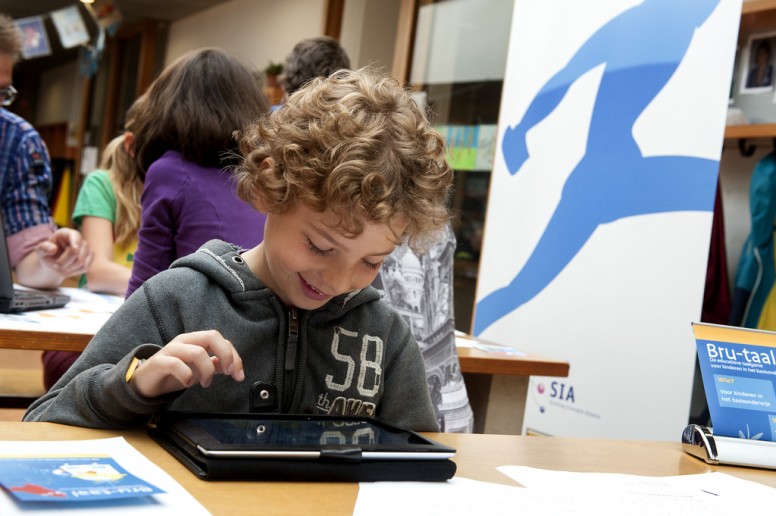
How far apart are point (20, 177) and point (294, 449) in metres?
2.19

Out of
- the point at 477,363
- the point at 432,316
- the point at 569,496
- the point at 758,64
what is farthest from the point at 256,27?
the point at 569,496

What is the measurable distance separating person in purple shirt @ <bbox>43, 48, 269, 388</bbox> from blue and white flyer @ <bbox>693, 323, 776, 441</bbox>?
106 centimetres

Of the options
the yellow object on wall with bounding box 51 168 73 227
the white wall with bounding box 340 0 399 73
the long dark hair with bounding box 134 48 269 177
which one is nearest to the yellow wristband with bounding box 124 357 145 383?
the long dark hair with bounding box 134 48 269 177

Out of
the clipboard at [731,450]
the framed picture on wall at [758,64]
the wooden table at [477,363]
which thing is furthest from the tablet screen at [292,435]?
the framed picture on wall at [758,64]

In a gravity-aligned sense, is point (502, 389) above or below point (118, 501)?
below

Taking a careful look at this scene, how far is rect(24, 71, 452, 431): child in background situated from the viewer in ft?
3.82

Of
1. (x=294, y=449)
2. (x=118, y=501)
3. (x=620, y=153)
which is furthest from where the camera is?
(x=620, y=153)

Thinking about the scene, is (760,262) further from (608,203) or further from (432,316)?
(432,316)

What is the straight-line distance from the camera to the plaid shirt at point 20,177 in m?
2.79

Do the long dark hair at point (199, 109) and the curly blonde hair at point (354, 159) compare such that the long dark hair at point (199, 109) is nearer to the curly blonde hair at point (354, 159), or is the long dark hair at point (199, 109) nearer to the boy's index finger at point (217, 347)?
the curly blonde hair at point (354, 159)

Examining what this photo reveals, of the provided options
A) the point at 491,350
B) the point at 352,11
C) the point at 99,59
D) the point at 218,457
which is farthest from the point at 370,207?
the point at 99,59

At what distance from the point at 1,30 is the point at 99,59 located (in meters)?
8.91

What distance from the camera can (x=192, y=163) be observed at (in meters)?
2.19

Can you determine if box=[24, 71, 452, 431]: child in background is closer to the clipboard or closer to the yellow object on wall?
the clipboard
